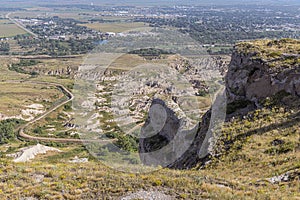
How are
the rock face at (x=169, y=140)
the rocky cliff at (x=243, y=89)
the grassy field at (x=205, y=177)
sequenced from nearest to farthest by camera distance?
the grassy field at (x=205, y=177) → the rocky cliff at (x=243, y=89) → the rock face at (x=169, y=140)

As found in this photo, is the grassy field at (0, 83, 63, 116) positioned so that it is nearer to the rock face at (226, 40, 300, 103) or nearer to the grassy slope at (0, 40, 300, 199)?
the rock face at (226, 40, 300, 103)

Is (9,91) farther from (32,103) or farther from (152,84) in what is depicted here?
(152,84)

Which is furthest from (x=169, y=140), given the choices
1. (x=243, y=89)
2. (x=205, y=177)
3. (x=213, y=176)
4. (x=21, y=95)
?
(x=21, y=95)

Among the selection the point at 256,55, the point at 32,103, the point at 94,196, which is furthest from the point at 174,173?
the point at 32,103

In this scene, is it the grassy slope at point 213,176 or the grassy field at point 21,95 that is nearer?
the grassy slope at point 213,176

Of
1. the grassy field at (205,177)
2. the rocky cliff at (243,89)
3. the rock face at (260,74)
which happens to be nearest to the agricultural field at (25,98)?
the rocky cliff at (243,89)

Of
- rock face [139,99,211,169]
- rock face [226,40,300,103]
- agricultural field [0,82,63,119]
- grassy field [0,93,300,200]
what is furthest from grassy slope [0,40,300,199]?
agricultural field [0,82,63,119]

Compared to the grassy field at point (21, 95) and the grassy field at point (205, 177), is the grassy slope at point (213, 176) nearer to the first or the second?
the grassy field at point (205, 177)

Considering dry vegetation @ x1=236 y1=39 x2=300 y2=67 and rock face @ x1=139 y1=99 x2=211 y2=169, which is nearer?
rock face @ x1=139 y1=99 x2=211 y2=169
